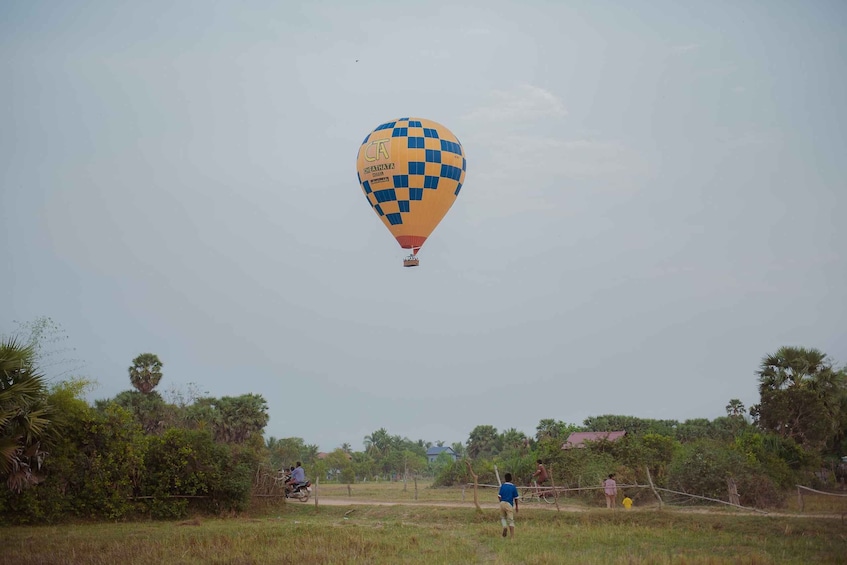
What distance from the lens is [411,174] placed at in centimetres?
3186

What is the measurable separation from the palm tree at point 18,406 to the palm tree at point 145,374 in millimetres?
37105

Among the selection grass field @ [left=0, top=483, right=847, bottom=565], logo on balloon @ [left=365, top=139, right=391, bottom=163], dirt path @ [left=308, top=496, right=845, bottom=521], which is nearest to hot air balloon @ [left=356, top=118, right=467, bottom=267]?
logo on balloon @ [left=365, top=139, right=391, bottom=163]

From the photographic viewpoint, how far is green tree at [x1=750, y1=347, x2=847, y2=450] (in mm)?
38219

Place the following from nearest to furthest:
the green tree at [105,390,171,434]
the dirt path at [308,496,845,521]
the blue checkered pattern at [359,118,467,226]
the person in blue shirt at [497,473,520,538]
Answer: the person in blue shirt at [497,473,520,538], the dirt path at [308,496,845,521], the blue checkered pattern at [359,118,467,226], the green tree at [105,390,171,434]

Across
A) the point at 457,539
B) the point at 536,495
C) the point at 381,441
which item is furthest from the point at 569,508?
the point at 381,441

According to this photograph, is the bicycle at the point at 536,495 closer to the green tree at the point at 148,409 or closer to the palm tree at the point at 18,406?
the palm tree at the point at 18,406

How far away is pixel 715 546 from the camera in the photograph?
17281 millimetres

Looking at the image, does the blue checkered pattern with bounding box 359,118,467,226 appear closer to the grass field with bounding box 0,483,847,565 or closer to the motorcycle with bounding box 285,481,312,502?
the motorcycle with bounding box 285,481,312,502

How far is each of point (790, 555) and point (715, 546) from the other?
188 cm

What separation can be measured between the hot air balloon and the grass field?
41.1 feet

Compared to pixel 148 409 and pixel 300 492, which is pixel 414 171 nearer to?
pixel 300 492

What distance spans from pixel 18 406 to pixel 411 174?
1798cm

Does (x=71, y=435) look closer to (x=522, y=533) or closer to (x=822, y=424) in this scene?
(x=522, y=533)

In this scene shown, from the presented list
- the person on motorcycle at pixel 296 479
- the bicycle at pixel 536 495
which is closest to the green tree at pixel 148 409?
the person on motorcycle at pixel 296 479
